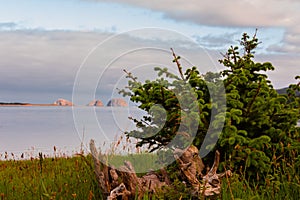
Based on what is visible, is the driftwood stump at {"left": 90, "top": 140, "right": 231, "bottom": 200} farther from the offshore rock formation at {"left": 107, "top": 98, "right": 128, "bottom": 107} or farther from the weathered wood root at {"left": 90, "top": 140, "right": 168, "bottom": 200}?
the offshore rock formation at {"left": 107, "top": 98, "right": 128, "bottom": 107}

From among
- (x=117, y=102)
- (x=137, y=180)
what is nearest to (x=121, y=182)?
(x=137, y=180)

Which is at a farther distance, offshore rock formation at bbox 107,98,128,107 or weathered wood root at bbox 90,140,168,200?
offshore rock formation at bbox 107,98,128,107

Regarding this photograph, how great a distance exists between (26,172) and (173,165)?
5.13 metres

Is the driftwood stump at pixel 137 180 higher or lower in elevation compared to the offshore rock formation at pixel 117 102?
lower

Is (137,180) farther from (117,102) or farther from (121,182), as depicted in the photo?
(117,102)

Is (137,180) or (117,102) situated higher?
(117,102)

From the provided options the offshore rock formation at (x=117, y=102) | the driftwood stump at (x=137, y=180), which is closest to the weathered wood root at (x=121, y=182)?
the driftwood stump at (x=137, y=180)

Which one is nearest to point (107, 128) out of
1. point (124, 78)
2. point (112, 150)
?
point (124, 78)

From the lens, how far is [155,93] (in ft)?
23.4

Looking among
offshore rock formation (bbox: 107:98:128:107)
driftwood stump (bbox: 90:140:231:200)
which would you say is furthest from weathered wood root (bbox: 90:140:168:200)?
offshore rock formation (bbox: 107:98:128:107)

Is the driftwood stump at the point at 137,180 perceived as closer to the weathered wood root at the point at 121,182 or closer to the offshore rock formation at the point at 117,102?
the weathered wood root at the point at 121,182

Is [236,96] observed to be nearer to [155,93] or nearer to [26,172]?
[155,93]

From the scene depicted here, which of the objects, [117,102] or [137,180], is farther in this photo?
[117,102]

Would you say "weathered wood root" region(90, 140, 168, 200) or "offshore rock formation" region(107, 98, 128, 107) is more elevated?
"offshore rock formation" region(107, 98, 128, 107)
